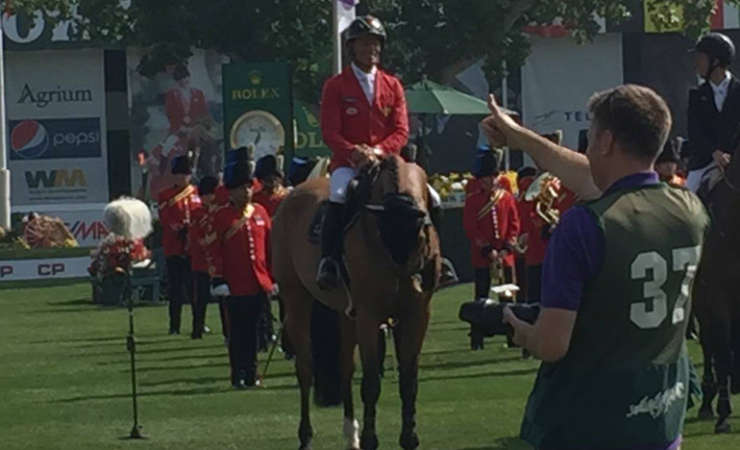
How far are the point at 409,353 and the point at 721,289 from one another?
7.58 feet

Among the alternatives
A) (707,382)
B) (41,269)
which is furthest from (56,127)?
(707,382)

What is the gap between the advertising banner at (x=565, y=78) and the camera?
6297 cm

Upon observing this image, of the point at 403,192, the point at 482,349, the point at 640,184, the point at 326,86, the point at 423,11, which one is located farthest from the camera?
the point at 423,11

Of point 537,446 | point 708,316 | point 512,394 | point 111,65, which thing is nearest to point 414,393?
point 708,316

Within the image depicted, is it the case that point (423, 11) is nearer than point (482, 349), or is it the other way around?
point (482, 349)

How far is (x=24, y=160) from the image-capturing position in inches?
2441

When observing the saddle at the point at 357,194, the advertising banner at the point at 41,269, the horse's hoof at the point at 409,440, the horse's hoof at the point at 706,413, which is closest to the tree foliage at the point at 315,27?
the advertising banner at the point at 41,269

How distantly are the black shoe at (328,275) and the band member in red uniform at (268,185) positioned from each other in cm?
846

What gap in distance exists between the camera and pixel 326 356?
603 inches

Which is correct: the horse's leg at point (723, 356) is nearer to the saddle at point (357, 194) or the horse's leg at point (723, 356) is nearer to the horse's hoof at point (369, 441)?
the horse's hoof at point (369, 441)

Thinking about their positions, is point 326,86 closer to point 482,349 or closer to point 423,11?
point 482,349

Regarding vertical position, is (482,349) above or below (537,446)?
below

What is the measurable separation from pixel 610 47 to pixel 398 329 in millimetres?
50741

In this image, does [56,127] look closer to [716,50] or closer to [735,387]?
[716,50]
